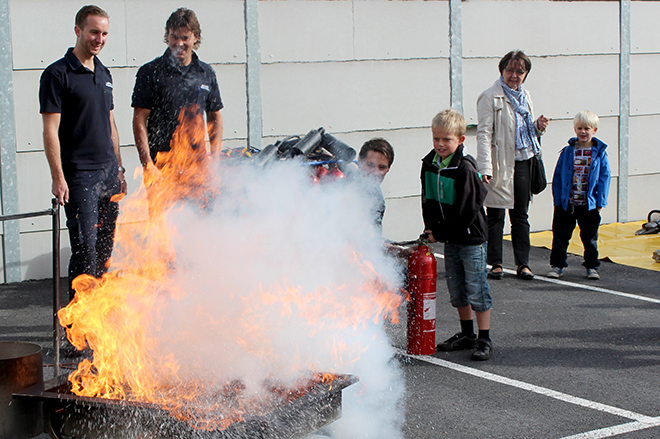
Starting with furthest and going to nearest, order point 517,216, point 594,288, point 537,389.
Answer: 1. point 517,216
2. point 594,288
3. point 537,389

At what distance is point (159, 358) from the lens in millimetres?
3516

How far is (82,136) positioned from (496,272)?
4.47m

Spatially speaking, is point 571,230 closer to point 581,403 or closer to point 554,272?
point 554,272

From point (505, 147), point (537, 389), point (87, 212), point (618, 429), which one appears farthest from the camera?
point (505, 147)

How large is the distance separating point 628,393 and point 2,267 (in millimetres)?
6057

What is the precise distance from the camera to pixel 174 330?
11.7ft

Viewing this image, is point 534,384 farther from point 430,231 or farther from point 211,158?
point 211,158

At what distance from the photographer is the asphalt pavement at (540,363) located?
13.1ft

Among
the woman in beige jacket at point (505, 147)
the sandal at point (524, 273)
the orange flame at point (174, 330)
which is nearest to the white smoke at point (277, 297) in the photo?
the orange flame at point (174, 330)

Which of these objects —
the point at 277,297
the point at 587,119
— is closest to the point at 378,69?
the point at 587,119

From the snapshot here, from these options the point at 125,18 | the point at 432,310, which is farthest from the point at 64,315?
the point at 125,18

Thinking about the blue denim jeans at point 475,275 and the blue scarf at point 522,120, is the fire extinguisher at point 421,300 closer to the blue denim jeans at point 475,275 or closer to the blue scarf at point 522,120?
the blue denim jeans at point 475,275

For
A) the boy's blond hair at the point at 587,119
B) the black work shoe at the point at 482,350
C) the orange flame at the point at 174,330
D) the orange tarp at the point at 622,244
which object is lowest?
the black work shoe at the point at 482,350

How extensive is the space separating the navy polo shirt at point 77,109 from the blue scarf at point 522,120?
4205mm
